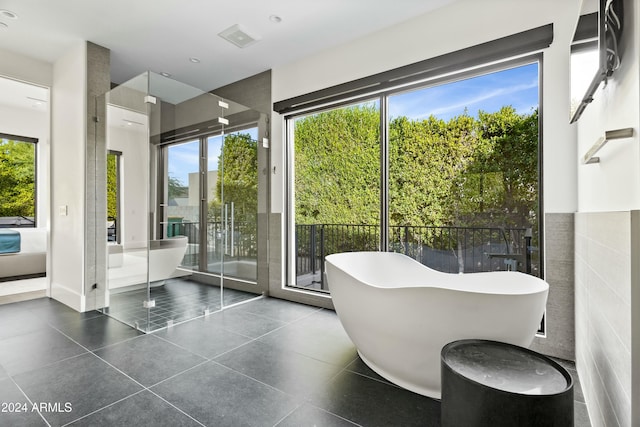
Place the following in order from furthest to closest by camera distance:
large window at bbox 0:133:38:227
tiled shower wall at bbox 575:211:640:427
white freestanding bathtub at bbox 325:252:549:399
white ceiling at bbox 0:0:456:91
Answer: large window at bbox 0:133:38:227 < white ceiling at bbox 0:0:456:91 < white freestanding bathtub at bbox 325:252:549:399 < tiled shower wall at bbox 575:211:640:427

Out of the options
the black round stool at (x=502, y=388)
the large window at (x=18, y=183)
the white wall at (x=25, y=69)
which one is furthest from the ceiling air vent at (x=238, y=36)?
the large window at (x=18, y=183)

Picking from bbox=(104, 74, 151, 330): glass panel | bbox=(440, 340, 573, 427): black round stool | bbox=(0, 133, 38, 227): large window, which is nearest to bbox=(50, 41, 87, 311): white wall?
bbox=(104, 74, 151, 330): glass panel

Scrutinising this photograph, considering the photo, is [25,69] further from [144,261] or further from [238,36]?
[144,261]

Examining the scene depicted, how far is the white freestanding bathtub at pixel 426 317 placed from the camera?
160cm

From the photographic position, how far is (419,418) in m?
1.67

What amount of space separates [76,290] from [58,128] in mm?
1865

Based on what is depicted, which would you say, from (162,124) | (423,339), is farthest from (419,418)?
(162,124)

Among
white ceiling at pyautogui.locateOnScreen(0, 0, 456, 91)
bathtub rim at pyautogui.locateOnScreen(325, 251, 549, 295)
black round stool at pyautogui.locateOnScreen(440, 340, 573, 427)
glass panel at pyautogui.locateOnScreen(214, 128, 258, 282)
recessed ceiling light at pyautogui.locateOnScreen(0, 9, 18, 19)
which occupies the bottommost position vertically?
black round stool at pyautogui.locateOnScreen(440, 340, 573, 427)

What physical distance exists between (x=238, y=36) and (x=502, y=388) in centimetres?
346

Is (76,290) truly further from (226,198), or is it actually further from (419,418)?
(419,418)

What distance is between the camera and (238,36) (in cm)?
326

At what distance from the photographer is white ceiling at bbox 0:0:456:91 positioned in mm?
2793

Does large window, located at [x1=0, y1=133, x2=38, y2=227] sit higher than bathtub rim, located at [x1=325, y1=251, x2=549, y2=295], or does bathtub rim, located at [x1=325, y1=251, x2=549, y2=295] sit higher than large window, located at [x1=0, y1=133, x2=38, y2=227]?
large window, located at [x1=0, y1=133, x2=38, y2=227]

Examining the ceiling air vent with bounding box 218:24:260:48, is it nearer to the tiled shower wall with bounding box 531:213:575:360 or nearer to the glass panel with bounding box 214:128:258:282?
the glass panel with bounding box 214:128:258:282
